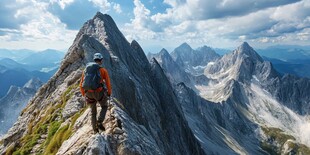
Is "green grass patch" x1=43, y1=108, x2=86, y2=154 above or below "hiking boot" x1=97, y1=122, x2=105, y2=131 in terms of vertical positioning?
below

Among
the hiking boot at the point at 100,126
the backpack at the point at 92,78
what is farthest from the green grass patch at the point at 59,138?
the backpack at the point at 92,78

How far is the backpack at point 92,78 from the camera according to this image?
17281 millimetres

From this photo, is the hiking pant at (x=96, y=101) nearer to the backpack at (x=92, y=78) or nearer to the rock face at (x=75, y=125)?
the backpack at (x=92, y=78)

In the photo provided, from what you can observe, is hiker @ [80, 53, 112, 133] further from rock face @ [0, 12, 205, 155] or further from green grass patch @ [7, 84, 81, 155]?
green grass patch @ [7, 84, 81, 155]

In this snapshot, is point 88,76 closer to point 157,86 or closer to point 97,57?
point 97,57

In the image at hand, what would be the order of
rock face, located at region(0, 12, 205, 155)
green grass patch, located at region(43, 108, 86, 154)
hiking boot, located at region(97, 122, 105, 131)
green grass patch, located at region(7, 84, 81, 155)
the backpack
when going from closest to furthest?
1. rock face, located at region(0, 12, 205, 155)
2. hiking boot, located at region(97, 122, 105, 131)
3. the backpack
4. green grass patch, located at region(43, 108, 86, 154)
5. green grass patch, located at region(7, 84, 81, 155)

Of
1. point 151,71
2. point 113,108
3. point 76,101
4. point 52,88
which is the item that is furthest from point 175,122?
point 113,108

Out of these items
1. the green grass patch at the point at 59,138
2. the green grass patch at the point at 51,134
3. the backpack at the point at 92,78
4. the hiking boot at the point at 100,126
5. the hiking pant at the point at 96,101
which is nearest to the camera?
the hiking boot at the point at 100,126

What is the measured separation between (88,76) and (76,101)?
815 cm

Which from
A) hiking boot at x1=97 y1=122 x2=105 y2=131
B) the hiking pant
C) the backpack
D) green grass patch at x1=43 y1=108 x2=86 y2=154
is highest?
the backpack

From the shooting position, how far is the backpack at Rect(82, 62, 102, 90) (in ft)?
56.7

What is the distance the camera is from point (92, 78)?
685 inches

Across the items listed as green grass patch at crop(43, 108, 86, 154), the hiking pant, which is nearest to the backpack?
the hiking pant

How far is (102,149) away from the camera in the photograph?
1477 centimetres
